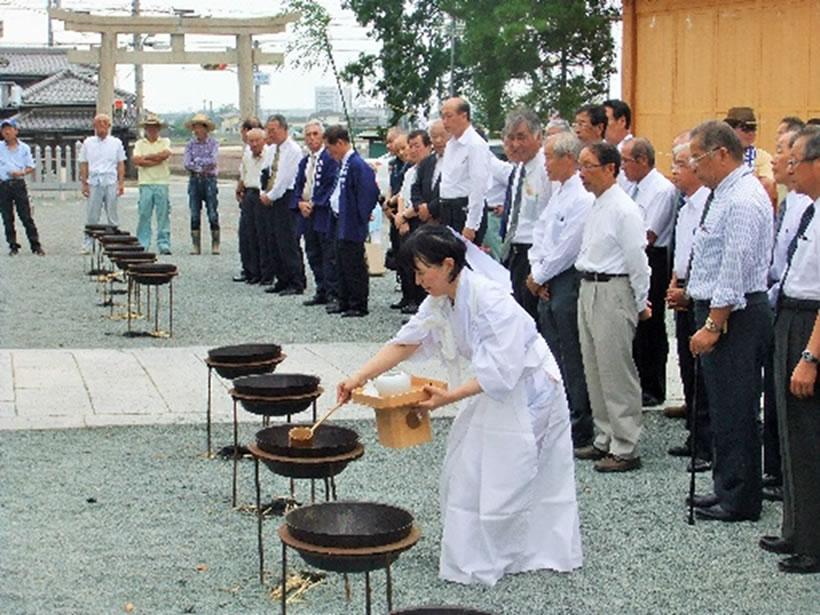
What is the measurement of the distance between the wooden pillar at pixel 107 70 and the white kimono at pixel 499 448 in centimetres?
2580

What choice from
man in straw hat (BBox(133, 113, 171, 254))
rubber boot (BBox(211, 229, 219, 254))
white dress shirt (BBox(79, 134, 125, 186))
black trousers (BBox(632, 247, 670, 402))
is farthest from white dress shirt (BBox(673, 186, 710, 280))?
rubber boot (BBox(211, 229, 219, 254))

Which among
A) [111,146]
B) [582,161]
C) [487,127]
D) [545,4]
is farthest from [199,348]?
[487,127]

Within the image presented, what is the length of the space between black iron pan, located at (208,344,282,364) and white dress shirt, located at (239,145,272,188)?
28.3 feet

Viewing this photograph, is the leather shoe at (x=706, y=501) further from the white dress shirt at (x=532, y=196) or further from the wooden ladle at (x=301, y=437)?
the white dress shirt at (x=532, y=196)

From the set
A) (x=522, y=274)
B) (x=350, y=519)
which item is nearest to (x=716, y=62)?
(x=522, y=274)

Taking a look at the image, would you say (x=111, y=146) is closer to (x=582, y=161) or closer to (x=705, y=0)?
(x=705, y=0)

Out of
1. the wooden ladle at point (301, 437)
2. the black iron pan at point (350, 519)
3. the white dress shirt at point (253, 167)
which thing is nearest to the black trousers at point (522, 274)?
the wooden ladle at point (301, 437)

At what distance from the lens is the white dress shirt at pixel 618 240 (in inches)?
296

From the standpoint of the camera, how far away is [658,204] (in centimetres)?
901

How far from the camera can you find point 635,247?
7.52 metres

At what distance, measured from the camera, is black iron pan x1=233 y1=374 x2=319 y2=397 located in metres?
6.42

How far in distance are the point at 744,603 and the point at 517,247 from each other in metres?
3.91

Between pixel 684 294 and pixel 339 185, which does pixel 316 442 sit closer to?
pixel 684 294

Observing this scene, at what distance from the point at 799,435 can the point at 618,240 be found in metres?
1.90
